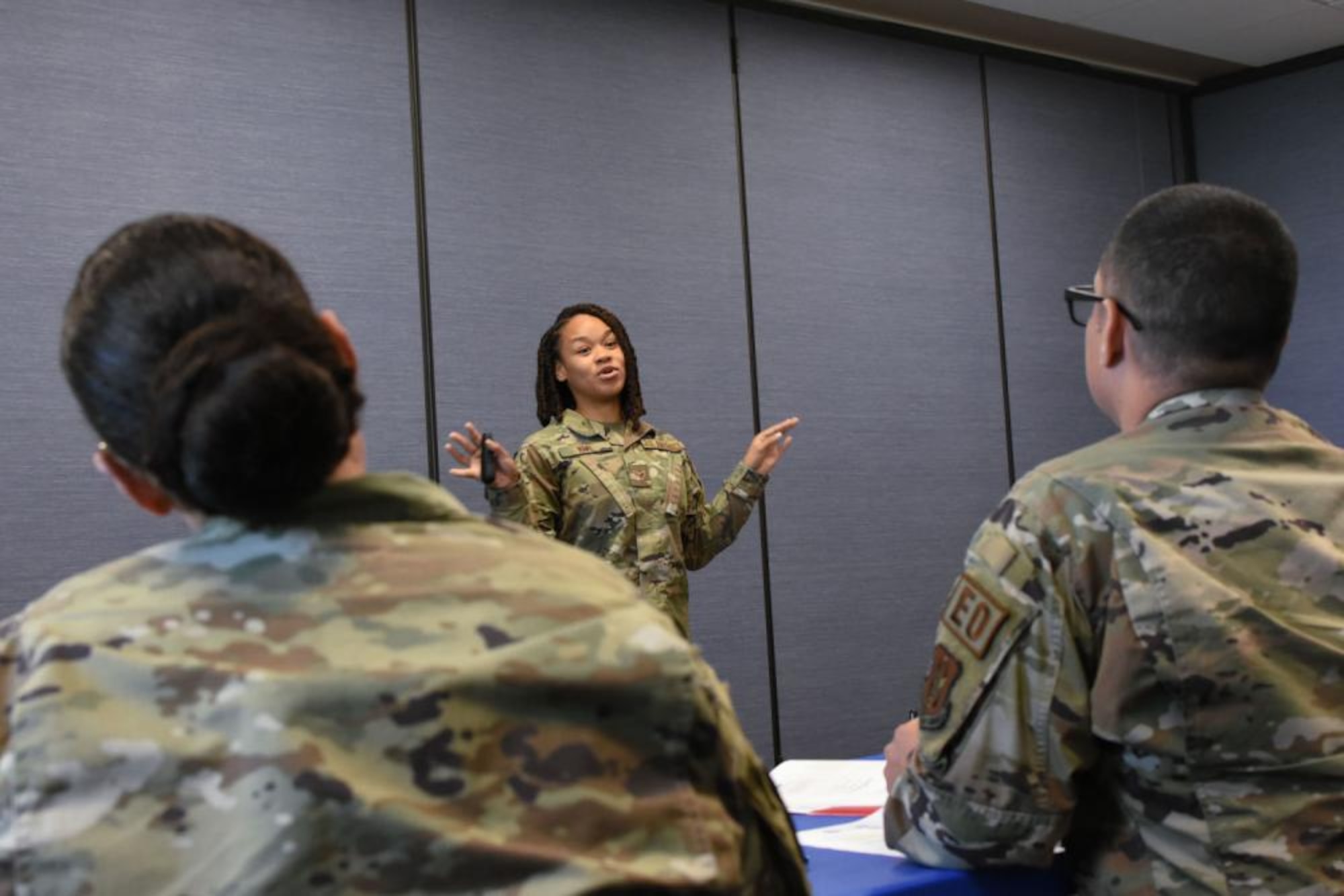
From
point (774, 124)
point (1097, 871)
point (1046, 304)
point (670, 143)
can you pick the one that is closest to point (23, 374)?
point (670, 143)

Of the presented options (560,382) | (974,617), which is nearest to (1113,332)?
(974,617)

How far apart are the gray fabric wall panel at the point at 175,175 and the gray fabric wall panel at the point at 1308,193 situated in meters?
3.93

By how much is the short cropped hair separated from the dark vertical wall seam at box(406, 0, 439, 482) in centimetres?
293

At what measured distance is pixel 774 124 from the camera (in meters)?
5.09

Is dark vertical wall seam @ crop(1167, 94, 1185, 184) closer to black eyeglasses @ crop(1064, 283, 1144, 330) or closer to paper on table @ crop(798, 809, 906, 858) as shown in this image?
black eyeglasses @ crop(1064, 283, 1144, 330)

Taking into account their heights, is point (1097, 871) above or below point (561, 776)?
below

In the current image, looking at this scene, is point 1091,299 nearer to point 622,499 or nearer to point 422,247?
point 622,499

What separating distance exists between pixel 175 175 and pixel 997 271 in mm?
3270

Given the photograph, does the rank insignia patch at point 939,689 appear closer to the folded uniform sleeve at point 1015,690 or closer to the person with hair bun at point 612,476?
the folded uniform sleeve at point 1015,690

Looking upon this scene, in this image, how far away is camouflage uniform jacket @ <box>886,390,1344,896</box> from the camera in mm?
1302

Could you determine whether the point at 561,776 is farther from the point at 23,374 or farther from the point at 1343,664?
the point at 23,374

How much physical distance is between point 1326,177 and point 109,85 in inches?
191

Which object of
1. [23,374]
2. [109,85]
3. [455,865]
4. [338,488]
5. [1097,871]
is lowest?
[1097,871]

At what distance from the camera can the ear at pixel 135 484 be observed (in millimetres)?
973
